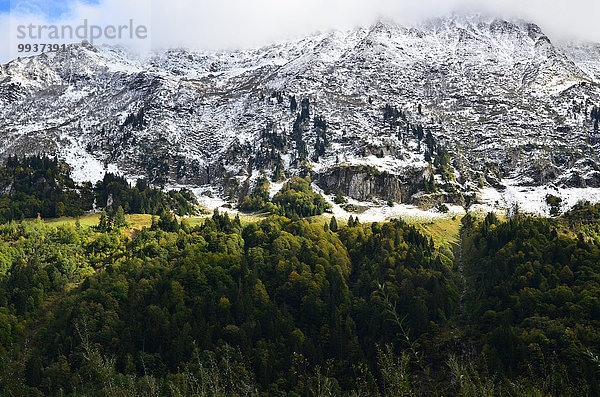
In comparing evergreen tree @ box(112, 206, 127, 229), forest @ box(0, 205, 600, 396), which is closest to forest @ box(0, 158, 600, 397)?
forest @ box(0, 205, 600, 396)

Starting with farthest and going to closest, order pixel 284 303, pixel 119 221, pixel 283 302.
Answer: pixel 119 221 → pixel 283 302 → pixel 284 303

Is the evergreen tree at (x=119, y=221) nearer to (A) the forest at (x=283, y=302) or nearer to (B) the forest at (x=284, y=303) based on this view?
(A) the forest at (x=283, y=302)

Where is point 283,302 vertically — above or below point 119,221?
below

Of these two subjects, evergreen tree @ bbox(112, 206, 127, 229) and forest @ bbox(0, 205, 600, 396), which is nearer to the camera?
forest @ bbox(0, 205, 600, 396)

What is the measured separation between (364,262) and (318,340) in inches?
1379

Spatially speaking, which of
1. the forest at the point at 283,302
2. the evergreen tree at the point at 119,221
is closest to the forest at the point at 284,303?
the forest at the point at 283,302

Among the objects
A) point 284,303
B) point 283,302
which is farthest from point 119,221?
point 284,303

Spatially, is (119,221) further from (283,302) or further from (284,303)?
(284,303)

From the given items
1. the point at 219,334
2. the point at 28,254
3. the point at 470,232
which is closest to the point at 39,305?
the point at 28,254

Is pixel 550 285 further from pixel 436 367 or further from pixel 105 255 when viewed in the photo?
pixel 105 255

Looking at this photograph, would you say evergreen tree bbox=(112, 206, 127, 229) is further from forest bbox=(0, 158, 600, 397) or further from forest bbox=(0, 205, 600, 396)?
forest bbox=(0, 205, 600, 396)

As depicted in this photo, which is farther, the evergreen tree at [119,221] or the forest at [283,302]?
the evergreen tree at [119,221]

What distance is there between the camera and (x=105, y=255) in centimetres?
12950

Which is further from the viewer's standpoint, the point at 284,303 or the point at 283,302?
the point at 283,302
